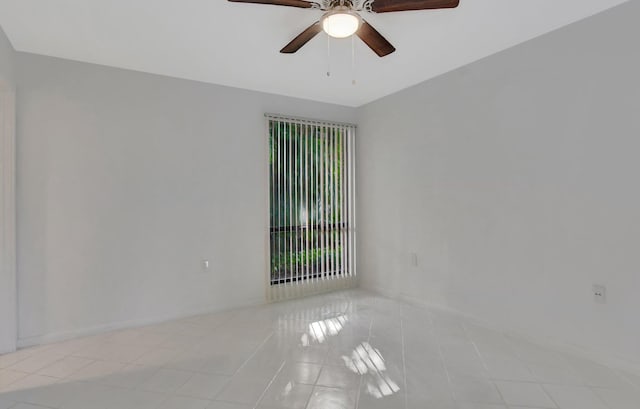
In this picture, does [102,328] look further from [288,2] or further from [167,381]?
[288,2]

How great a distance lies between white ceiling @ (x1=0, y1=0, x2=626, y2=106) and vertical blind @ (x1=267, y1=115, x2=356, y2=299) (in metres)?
0.87

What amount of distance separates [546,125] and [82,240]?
4078mm

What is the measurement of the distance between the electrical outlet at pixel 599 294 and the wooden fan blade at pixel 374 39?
2.26m

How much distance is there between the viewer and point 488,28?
2500mm

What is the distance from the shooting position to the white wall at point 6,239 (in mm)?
2564

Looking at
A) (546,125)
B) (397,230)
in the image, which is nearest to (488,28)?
(546,125)

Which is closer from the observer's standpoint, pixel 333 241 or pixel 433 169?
pixel 433 169

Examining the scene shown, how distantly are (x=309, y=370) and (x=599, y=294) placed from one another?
7.02ft

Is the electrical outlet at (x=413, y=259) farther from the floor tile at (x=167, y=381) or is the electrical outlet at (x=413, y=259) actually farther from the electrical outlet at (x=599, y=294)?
the floor tile at (x=167, y=381)

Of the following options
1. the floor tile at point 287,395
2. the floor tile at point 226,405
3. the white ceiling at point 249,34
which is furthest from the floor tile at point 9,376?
the white ceiling at point 249,34

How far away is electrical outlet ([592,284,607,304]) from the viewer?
2295 mm

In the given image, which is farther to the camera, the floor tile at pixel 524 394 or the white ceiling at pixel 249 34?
the white ceiling at pixel 249 34

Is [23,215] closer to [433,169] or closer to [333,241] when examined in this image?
[333,241]

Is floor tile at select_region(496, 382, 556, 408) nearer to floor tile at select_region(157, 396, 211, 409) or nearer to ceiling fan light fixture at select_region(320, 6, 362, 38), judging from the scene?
floor tile at select_region(157, 396, 211, 409)
